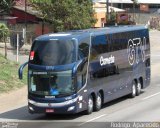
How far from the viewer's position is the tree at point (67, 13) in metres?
49.2

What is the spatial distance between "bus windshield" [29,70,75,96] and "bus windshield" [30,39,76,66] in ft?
1.42

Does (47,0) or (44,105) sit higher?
(47,0)

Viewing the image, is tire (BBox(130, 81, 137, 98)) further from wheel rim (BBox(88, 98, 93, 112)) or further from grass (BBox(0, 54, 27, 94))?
grass (BBox(0, 54, 27, 94))

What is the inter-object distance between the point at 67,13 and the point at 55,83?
92.9 feet

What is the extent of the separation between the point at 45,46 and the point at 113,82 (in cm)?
487

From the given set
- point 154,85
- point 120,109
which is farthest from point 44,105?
point 154,85

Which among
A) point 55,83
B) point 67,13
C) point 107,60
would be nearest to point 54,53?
point 55,83

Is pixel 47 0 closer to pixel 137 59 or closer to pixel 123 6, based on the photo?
pixel 137 59

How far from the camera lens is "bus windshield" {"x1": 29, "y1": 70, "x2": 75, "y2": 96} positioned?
71.5ft

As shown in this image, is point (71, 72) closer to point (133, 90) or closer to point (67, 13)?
point (133, 90)

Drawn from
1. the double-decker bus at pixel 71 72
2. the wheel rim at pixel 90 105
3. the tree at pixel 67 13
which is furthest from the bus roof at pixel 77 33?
the tree at pixel 67 13

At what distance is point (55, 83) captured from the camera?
21844 millimetres

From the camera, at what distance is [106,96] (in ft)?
82.0

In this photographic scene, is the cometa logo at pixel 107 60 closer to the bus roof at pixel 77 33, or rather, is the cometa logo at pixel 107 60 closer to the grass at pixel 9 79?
the bus roof at pixel 77 33
